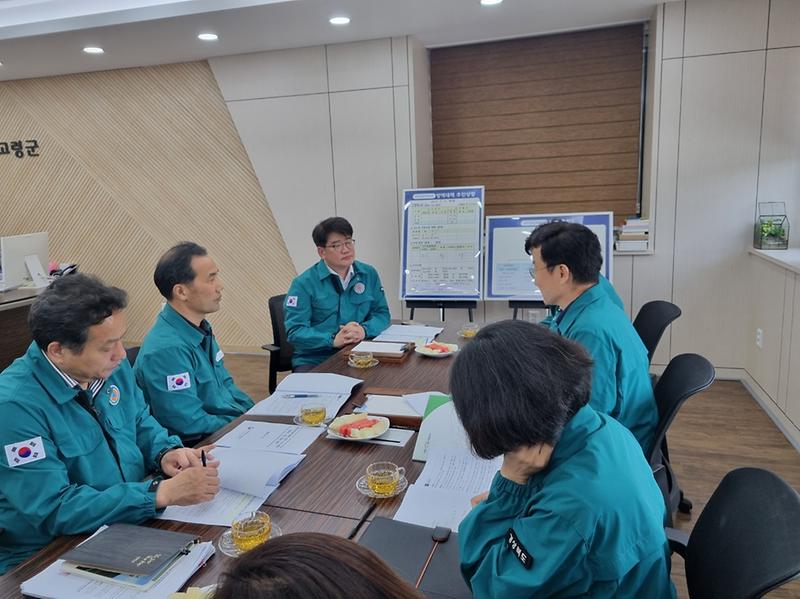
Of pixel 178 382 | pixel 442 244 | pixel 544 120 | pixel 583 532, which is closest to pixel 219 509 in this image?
pixel 178 382

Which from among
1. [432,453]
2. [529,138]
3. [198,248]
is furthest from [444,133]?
[432,453]

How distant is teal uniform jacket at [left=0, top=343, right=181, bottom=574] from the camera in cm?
131

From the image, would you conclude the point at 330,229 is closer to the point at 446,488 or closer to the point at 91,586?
the point at 446,488

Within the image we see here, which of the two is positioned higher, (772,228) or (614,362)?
(772,228)

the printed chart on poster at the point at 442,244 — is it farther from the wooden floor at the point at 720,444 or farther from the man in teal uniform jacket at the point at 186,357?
the man in teal uniform jacket at the point at 186,357

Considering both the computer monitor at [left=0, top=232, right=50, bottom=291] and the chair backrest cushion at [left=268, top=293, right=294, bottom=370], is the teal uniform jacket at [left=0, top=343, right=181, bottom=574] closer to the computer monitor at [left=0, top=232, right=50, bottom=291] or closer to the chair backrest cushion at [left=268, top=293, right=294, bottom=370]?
the chair backrest cushion at [left=268, top=293, right=294, bottom=370]

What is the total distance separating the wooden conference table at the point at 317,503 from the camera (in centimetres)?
118

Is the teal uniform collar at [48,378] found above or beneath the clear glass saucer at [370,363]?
above

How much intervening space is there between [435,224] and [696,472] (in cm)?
250

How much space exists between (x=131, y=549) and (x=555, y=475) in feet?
2.88

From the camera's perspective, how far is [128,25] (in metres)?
3.88

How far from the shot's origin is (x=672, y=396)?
1.77 metres

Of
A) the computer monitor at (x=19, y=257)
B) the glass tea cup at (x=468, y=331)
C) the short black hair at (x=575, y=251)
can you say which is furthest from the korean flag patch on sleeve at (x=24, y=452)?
the computer monitor at (x=19, y=257)

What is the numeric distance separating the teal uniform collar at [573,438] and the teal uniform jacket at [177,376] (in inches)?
55.1
